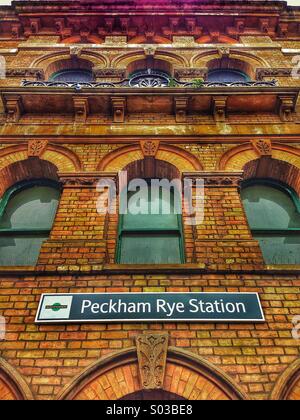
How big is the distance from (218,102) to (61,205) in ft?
13.7

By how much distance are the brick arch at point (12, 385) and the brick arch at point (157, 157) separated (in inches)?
154

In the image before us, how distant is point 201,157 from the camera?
752 cm

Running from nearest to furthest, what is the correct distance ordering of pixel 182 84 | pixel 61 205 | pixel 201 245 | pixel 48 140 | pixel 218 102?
pixel 201 245 → pixel 61 205 → pixel 48 140 → pixel 218 102 → pixel 182 84

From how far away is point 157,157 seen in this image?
24.9 ft

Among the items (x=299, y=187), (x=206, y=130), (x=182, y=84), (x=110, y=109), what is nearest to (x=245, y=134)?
(x=206, y=130)

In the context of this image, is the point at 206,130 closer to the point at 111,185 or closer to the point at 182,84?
the point at 182,84

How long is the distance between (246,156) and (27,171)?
14.3 feet

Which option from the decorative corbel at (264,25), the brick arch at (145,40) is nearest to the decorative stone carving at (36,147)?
the brick arch at (145,40)

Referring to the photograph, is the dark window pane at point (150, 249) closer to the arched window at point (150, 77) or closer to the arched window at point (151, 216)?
the arched window at point (151, 216)

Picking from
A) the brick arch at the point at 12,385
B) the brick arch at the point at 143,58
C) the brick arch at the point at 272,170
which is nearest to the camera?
the brick arch at the point at 12,385

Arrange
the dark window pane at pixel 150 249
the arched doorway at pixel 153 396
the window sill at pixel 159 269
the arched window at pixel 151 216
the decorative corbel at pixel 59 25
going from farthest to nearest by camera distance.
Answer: the decorative corbel at pixel 59 25 → the arched window at pixel 151 216 → the dark window pane at pixel 150 249 → the window sill at pixel 159 269 → the arched doorway at pixel 153 396

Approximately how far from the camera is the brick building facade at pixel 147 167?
441cm

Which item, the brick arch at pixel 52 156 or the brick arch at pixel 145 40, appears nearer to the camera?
the brick arch at pixel 52 156

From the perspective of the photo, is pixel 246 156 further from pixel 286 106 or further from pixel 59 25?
pixel 59 25
